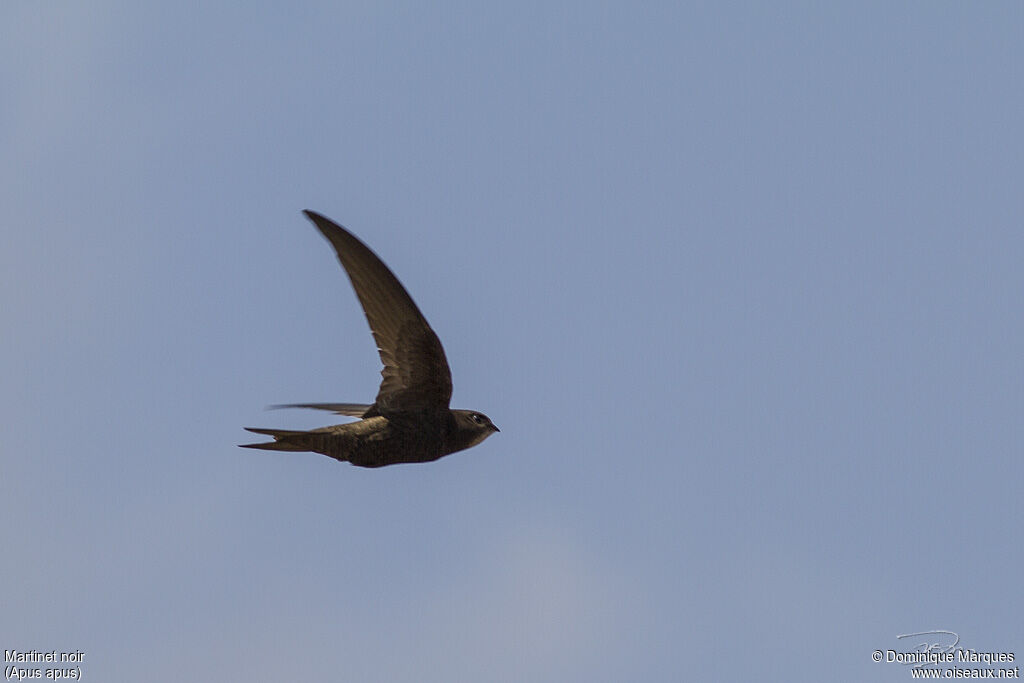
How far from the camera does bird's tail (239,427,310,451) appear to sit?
37.8 feet

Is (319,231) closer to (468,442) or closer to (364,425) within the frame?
(364,425)

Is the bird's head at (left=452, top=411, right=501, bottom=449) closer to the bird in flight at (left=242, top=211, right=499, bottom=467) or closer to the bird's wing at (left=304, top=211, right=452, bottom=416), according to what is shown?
the bird in flight at (left=242, top=211, right=499, bottom=467)

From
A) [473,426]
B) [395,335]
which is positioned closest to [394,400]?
[395,335]

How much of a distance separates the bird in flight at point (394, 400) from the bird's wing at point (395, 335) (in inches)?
0.4

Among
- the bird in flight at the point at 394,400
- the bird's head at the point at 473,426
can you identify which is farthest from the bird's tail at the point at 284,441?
the bird's head at the point at 473,426

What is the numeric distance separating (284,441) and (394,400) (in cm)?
136

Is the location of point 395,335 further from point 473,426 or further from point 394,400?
point 473,426

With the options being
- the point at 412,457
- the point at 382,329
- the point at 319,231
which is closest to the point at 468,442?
the point at 412,457

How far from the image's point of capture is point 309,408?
13.0 meters

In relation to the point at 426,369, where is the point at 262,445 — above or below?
below

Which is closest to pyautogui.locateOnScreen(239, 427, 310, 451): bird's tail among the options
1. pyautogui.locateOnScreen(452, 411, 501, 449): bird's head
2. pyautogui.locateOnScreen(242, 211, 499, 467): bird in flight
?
pyautogui.locateOnScreen(242, 211, 499, 467): bird in flight

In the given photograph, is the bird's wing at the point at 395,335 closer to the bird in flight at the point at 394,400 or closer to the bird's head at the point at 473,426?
the bird in flight at the point at 394,400

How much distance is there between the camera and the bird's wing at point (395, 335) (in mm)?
11491

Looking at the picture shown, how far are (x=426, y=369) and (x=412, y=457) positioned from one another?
3.44 feet
